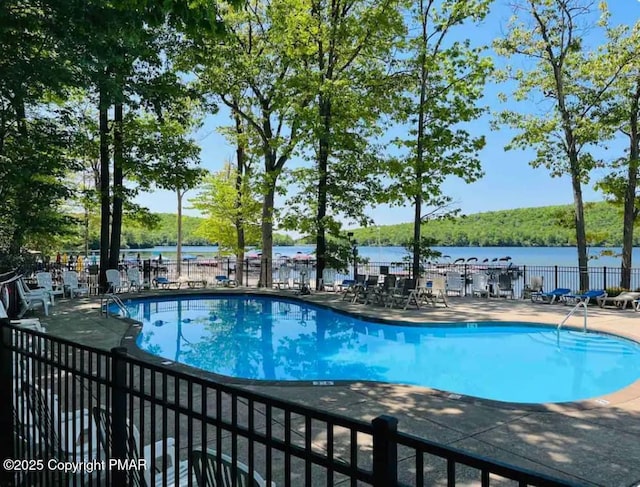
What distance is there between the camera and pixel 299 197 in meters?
18.2

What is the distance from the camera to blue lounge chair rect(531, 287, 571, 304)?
1427 cm

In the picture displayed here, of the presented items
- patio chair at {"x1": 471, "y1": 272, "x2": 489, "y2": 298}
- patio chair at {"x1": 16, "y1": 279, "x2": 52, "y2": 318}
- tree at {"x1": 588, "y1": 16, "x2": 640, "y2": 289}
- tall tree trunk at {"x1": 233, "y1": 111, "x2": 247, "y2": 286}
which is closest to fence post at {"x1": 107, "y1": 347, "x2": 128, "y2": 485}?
patio chair at {"x1": 16, "y1": 279, "x2": 52, "y2": 318}

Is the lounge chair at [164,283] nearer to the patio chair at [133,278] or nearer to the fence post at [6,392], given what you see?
the patio chair at [133,278]

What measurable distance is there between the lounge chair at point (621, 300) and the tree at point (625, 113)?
86.6 inches

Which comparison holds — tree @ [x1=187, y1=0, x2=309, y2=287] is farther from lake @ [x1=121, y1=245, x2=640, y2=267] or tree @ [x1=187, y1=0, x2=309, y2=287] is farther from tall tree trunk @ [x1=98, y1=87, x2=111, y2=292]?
lake @ [x1=121, y1=245, x2=640, y2=267]

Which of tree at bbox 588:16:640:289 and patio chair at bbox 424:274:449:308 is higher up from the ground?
tree at bbox 588:16:640:289

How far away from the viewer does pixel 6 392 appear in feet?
12.1

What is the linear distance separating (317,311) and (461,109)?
8.72 metres

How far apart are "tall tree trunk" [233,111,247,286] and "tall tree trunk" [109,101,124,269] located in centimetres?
501

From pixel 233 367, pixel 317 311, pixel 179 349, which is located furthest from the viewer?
pixel 317 311

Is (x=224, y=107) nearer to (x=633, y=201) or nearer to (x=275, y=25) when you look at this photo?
(x=275, y=25)

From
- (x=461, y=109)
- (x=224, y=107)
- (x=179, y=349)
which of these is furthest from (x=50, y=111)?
(x=461, y=109)

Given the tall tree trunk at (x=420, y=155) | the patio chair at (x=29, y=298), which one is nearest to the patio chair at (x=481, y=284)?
the tall tree trunk at (x=420, y=155)

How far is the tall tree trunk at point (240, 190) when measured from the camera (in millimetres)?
21188
